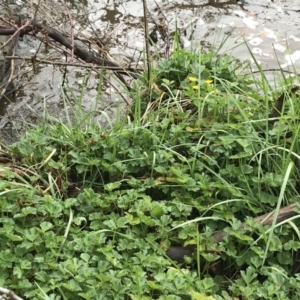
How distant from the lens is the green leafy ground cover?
2.44m

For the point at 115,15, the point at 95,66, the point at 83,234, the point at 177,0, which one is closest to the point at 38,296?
the point at 83,234

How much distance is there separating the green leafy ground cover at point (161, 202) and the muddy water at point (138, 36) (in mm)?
1137

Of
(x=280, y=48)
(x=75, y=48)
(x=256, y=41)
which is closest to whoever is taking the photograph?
(x=75, y=48)

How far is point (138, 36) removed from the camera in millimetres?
5484

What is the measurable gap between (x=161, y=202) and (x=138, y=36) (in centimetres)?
304

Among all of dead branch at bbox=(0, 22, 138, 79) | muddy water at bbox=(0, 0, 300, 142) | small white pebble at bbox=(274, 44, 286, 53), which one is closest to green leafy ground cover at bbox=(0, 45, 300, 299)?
dead branch at bbox=(0, 22, 138, 79)

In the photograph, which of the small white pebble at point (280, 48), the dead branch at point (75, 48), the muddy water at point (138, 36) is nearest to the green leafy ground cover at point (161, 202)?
the dead branch at point (75, 48)

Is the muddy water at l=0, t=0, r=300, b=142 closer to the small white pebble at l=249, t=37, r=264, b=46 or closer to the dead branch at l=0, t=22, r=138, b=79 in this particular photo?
the small white pebble at l=249, t=37, r=264, b=46

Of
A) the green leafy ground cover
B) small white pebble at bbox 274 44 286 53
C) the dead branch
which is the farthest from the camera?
small white pebble at bbox 274 44 286 53

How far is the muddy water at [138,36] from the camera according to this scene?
15.0ft

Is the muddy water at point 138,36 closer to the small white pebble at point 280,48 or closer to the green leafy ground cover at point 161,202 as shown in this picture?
the small white pebble at point 280,48

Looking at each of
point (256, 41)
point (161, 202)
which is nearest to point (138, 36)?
point (256, 41)

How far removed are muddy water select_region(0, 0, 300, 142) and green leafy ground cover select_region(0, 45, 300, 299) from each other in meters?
1.14

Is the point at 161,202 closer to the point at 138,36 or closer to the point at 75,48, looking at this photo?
the point at 75,48
